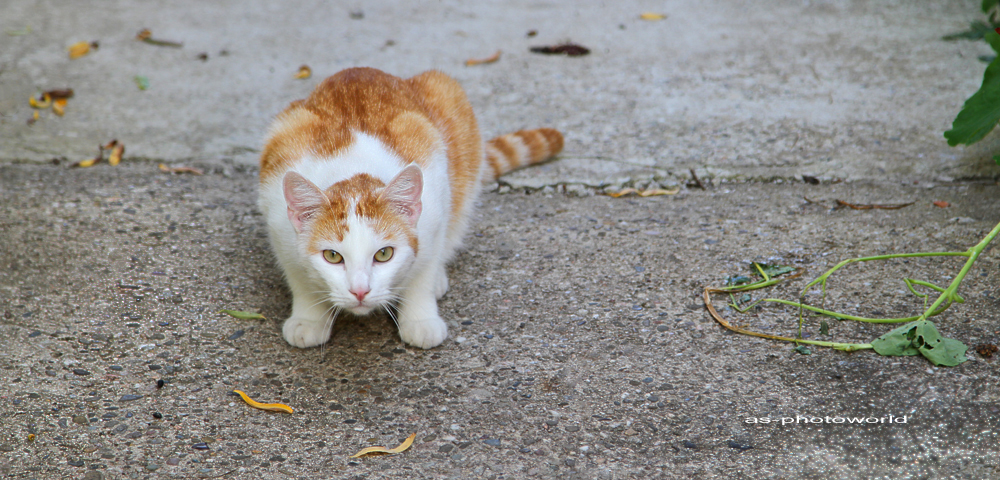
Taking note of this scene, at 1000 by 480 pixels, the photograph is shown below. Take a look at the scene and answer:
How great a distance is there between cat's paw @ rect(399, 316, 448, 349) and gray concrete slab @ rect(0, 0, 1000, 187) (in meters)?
1.25

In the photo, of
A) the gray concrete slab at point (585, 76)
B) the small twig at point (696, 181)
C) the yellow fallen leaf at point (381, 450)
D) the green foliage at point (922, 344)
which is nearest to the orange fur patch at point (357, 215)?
the yellow fallen leaf at point (381, 450)

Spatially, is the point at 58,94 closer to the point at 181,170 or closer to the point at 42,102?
the point at 42,102

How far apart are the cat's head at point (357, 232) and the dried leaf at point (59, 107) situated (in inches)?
102

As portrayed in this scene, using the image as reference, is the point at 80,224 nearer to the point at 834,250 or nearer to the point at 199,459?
the point at 199,459

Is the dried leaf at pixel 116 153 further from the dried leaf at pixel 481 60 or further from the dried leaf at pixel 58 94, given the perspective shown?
the dried leaf at pixel 481 60

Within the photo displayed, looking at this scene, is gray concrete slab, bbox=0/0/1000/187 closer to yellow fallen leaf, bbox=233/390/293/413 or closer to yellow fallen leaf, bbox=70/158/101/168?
yellow fallen leaf, bbox=70/158/101/168

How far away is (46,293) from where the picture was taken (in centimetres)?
267

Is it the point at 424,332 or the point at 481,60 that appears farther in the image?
the point at 481,60

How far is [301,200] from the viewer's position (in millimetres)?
2176

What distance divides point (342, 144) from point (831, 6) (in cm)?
421

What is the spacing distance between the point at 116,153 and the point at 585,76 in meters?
2.65

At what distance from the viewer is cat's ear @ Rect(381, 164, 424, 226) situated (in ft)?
7.16

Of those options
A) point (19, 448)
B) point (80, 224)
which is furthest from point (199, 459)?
point (80, 224)

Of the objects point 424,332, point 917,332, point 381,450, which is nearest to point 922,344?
point 917,332
